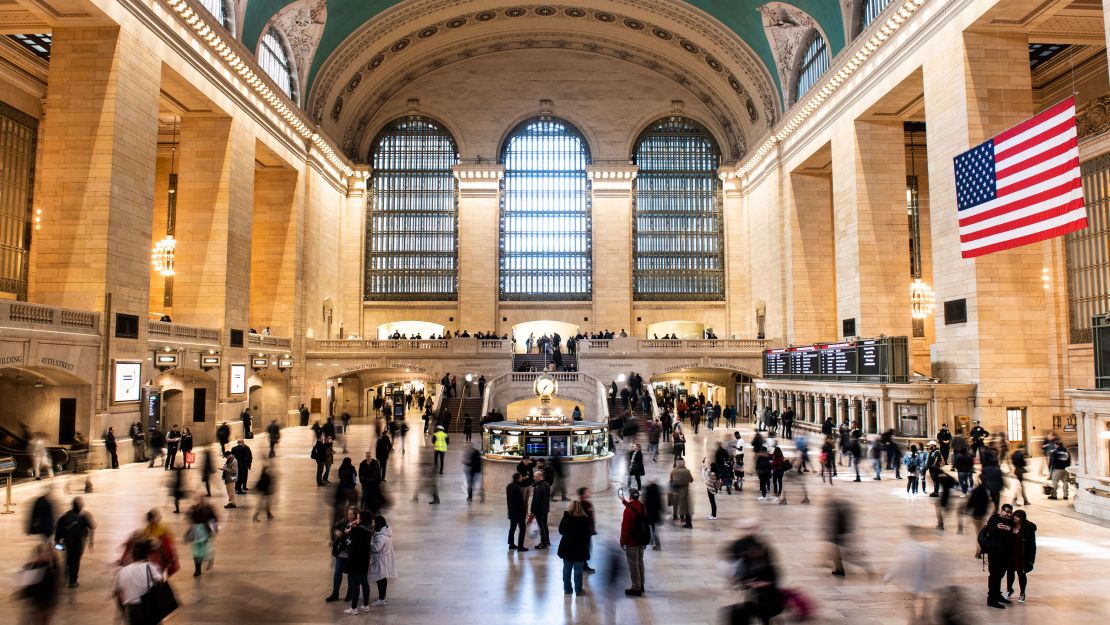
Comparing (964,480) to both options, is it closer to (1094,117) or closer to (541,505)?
(541,505)

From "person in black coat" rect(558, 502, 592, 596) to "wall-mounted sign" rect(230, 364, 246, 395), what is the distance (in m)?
20.6

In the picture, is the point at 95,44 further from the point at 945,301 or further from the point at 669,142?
the point at 669,142

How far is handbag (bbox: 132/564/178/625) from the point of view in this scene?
5262mm

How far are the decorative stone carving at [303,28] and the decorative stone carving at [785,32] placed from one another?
61.0 feet

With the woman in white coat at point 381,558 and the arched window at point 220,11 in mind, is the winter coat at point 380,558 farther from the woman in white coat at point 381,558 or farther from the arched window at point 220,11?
the arched window at point 220,11

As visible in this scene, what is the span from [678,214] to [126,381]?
30154 millimetres

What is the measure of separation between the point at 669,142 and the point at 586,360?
16.2 meters

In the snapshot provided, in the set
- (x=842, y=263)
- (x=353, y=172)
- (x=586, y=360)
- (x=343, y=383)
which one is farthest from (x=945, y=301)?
(x=353, y=172)

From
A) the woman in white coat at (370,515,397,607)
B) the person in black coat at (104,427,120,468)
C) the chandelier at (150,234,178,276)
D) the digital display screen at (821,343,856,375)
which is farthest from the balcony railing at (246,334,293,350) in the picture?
the woman in white coat at (370,515,397,607)

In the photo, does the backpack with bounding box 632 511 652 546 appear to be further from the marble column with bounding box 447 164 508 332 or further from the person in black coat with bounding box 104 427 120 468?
the marble column with bounding box 447 164 508 332

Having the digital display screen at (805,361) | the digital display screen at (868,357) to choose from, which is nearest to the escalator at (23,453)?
the digital display screen at (868,357)

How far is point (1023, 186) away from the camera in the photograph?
14039 mm

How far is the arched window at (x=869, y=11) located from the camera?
76.1 feet

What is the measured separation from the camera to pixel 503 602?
7.40 meters
